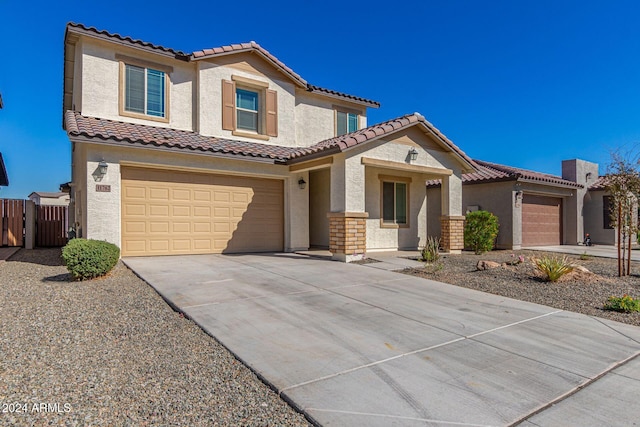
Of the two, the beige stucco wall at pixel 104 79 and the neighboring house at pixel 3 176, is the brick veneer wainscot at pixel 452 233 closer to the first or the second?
the beige stucco wall at pixel 104 79

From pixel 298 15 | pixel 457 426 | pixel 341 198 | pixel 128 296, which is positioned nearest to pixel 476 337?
pixel 457 426

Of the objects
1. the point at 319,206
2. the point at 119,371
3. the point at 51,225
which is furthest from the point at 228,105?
the point at 119,371

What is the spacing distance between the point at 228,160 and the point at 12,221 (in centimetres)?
1038

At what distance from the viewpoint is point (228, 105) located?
13125 millimetres

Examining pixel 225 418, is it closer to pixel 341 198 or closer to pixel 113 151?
pixel 341 198

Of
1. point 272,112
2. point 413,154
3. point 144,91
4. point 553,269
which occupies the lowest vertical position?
point 553,269

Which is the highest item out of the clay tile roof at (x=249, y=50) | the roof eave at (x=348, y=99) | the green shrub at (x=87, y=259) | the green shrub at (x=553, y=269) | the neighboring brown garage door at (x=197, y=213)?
the clay tile roof at (x=249, y=50)

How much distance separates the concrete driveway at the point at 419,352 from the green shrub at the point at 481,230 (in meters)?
7.09

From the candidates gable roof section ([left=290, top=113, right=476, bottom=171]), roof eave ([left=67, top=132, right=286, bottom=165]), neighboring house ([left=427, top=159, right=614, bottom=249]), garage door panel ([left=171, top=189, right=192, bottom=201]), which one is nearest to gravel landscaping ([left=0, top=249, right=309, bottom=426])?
roof eave ([left=67, top=132, right=286, bottom=165])

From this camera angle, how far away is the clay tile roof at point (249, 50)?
1258cm

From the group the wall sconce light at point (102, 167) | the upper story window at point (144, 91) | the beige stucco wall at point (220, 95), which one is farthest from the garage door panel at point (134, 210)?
the beige stucco wall at point (220, 95)

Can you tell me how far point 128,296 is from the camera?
20.7 feet

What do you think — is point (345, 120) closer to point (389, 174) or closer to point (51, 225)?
point (389, 174)

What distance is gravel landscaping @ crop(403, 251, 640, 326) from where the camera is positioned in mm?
6340
